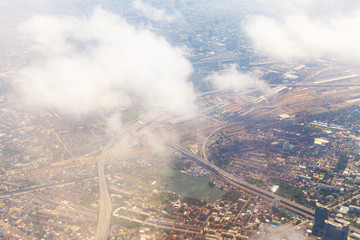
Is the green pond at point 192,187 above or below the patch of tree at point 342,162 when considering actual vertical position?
below

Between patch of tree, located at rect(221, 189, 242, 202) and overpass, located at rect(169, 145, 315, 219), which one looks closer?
overpass, located at rect(169, 145, 315, 219)

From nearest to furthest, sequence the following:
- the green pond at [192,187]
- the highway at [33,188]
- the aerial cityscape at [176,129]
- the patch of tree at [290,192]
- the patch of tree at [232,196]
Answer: the aerial cityscape at [176,129] → the patch of tree at [290,192] → the patch of tree at [232,196] → the green pond at [192,187] → the highway at [33,188]

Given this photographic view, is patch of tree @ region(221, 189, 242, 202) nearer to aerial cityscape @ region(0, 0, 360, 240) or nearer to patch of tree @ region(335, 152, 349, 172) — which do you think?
aerial cityscape @ region(0, 0, 360, 240)

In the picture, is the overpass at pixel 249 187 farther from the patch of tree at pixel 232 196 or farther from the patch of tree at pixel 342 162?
the patch of tree at pixel 342 162

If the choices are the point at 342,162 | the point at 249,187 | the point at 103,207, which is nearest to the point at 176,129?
the point at 249,187

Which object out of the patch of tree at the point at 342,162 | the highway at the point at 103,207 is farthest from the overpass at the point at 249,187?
the highway at the point at 103,207

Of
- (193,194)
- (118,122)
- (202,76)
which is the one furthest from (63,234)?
(202,76)

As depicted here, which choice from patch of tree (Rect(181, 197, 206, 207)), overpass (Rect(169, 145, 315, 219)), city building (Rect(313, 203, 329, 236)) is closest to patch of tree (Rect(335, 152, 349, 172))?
overpass (Rect(169, 145, 315, 219))
